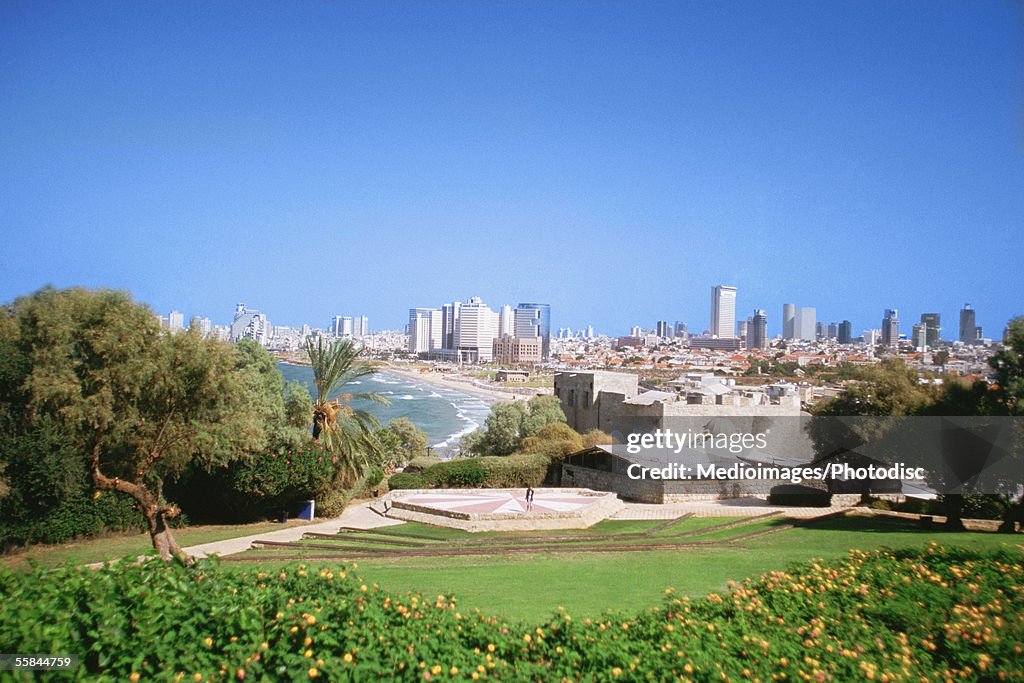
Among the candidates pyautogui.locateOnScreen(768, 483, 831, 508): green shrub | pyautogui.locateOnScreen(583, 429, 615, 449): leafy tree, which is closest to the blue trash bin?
pyautogui.locateOnScreen(768, 483, 831, 508): green shrub

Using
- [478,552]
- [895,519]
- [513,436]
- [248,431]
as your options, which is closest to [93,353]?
[248,431]

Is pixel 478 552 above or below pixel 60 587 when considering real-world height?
below

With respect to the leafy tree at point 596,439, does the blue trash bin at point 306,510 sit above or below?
below

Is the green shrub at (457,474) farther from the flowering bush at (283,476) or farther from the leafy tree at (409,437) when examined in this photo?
the leafy tree at (409,437)

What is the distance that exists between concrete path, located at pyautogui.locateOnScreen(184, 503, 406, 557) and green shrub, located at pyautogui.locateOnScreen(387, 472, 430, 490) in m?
2.31

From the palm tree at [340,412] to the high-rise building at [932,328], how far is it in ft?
377

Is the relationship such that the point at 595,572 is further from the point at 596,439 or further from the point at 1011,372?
the point at 596,439

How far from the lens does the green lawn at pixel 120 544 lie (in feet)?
35.0

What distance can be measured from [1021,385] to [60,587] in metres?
17.6

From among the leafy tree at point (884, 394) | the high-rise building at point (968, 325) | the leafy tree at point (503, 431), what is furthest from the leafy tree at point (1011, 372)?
the high-rise building at point (968, 325)

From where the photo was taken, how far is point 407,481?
2142 centimetres

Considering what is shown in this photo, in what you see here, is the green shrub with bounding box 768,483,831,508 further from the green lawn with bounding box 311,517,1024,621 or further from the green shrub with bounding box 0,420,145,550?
the green shrub with bounding box 0,420,145,550

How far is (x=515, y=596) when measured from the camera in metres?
7.09

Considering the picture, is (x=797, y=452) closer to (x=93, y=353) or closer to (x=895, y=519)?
(x=895, y=519)
